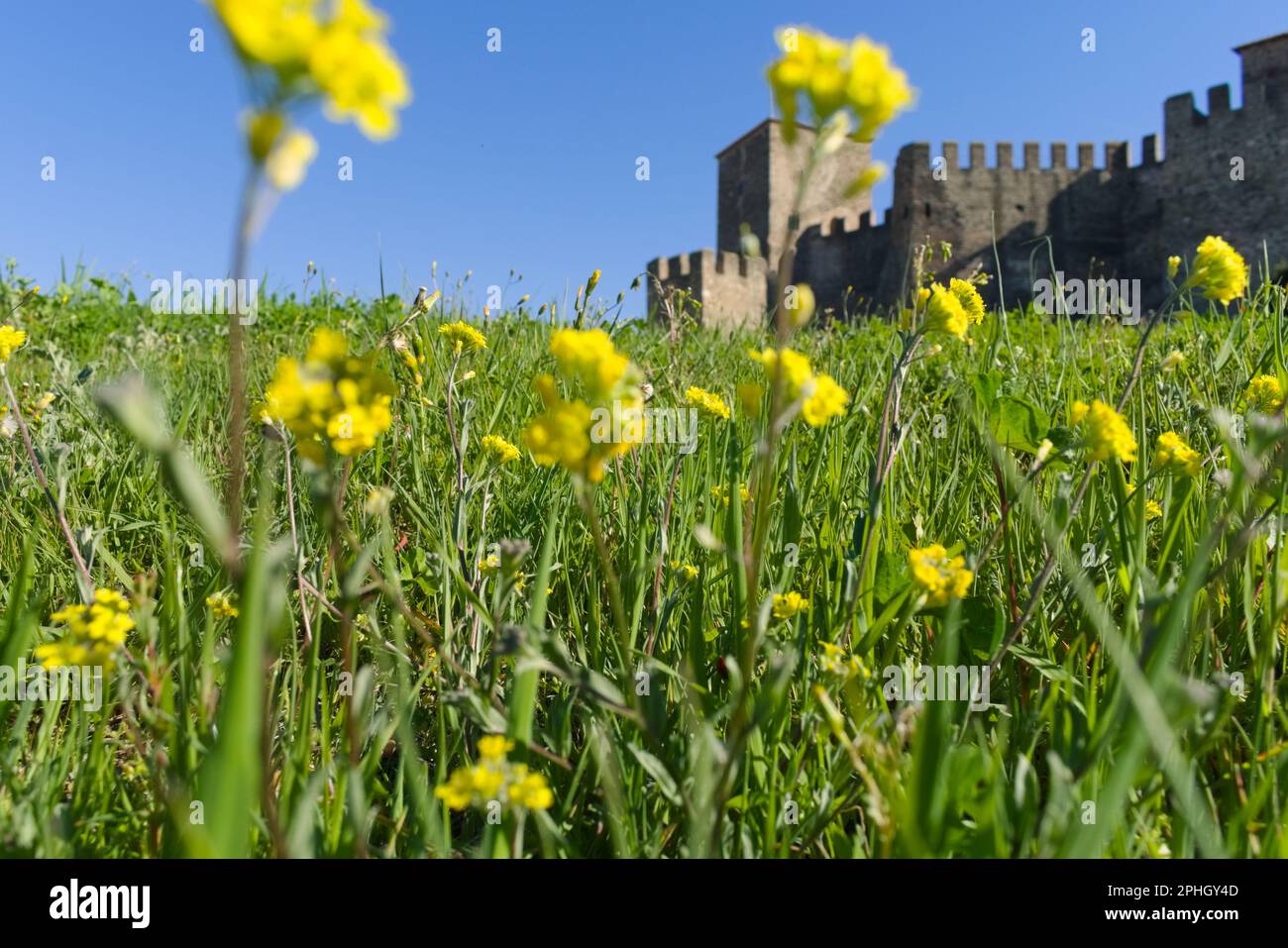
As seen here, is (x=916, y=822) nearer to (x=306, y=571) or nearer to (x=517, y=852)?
(x=517, y=852)

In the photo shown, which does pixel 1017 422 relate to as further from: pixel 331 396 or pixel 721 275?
pixel 721 275

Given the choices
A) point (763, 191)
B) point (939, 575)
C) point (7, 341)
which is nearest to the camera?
point (939, 575)

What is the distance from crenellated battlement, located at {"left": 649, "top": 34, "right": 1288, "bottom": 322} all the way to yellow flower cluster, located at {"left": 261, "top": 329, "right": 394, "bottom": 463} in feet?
64.9

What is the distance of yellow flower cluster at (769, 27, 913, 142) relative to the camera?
57 cm

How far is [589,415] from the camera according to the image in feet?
2.02

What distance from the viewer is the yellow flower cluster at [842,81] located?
1.86 feet

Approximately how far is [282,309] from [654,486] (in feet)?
16.5

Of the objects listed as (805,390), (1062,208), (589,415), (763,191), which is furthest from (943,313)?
(763,191)

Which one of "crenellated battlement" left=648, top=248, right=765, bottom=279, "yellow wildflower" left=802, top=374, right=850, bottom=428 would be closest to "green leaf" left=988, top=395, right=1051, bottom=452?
"yellow wildflower" left=802, top=374, right=850, bottom=428

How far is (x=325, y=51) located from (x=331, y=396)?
269 mm

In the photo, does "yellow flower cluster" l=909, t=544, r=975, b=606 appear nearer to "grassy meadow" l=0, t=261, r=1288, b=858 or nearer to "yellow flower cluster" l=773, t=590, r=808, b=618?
"grassy meadow" l=0, t=261, r=1288, b=858

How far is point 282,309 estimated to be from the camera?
577cm

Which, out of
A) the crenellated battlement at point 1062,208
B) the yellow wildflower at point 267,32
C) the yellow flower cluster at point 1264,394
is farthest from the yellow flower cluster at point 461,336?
the crenellated battlement at point 1062,208
